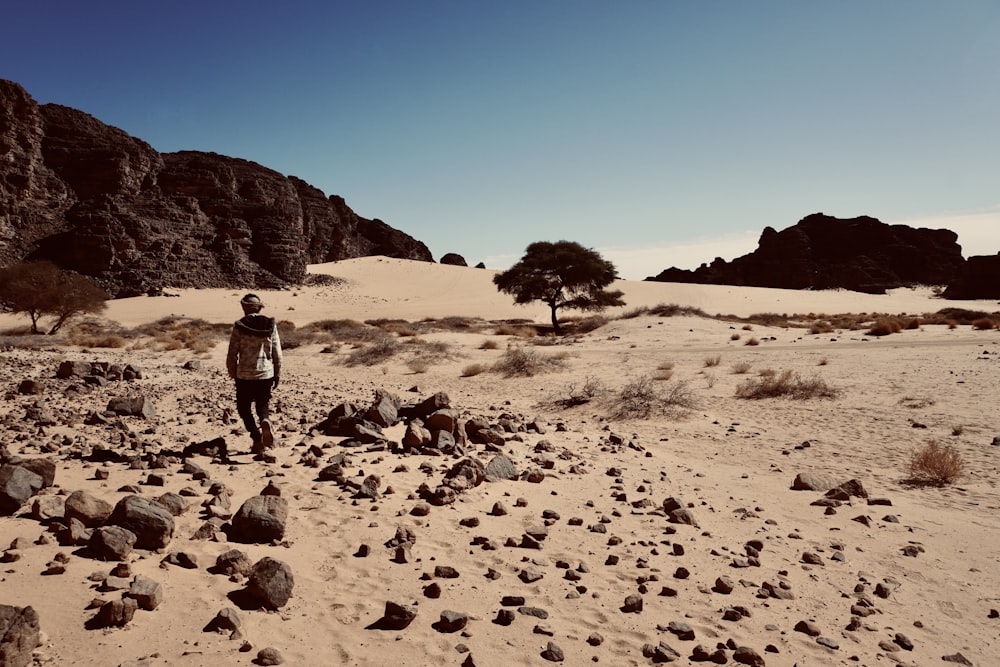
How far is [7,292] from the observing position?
26.5 meters

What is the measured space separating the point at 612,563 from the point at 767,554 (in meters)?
1.41

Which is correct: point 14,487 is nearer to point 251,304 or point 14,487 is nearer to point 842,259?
point 251,304

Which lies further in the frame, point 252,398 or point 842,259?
point 842,259

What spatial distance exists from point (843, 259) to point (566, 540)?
130195 millimetres

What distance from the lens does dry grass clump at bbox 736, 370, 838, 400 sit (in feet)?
38.1

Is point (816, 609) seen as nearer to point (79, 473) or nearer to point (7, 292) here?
point (79, 473)

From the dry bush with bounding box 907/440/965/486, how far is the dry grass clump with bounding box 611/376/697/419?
13.6 feet

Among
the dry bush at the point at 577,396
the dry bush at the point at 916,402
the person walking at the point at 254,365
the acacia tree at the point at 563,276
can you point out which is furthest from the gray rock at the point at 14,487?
the acacia tree at the point at 563,276

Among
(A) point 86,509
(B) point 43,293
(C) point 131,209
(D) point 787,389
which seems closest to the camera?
(A) point 86,509

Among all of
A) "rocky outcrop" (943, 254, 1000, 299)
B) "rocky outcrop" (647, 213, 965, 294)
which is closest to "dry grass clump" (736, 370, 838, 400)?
"rocky outcrop" (943, 254, 1000, 299)

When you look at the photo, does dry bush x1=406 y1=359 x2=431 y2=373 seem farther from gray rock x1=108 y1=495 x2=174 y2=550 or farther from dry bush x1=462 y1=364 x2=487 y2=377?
gray rock x1=108 y1=495 x2=174 y2=550

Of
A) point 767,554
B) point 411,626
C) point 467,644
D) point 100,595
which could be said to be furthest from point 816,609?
point 100,595

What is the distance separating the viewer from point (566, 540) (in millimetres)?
4672

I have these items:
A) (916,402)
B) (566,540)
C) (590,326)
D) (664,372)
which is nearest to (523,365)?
(664,372)
